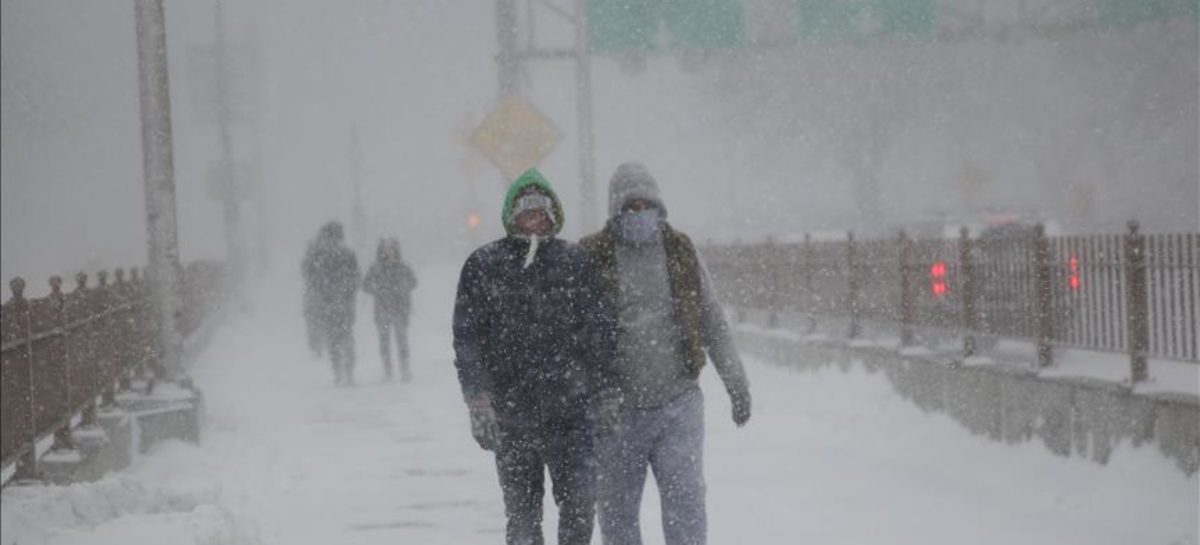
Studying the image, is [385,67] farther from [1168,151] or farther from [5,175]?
[1168,151]

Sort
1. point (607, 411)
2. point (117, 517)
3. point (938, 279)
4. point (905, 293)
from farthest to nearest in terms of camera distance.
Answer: point (905, 293) → point (938, 279) → point (117, 517) → point (607, 411)

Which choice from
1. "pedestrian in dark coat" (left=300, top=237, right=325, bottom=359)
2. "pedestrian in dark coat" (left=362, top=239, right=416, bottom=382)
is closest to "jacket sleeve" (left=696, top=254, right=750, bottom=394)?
"pedestrian in dark coat" (left=362, top=239, right=416, bottom=382)

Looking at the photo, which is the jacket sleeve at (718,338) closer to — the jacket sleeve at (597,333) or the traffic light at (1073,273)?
the jacket sleeve at (597,333)

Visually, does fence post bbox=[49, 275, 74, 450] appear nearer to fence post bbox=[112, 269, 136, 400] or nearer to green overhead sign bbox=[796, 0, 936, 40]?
fence post bbox=[112, 269, 136, 400]

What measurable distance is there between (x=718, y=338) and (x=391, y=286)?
43.6ft

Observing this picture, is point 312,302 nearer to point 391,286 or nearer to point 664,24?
point 391,286

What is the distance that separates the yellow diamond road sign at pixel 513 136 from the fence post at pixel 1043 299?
6.82 m

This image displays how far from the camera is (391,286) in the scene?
19922mm

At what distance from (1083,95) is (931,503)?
40932 mm

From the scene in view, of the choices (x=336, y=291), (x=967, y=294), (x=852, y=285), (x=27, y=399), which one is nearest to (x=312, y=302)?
(x=336, y=291)

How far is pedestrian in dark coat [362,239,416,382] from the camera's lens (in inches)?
786

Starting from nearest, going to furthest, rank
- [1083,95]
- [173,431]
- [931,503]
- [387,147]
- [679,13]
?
[931,503] → [173,431] → [679,13] → [1083,95] → [387,147]

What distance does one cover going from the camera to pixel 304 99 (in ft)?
620

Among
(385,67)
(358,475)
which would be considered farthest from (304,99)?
(358,475)
